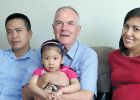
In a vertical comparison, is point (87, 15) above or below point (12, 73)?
above

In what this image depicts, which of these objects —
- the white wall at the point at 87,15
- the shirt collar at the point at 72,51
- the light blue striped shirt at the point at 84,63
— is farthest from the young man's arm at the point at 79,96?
the white wall at the point at 87,15

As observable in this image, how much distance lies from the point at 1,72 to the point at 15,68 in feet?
0.44

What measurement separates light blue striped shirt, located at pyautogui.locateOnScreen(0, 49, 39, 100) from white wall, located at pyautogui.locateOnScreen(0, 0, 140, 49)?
49 cm

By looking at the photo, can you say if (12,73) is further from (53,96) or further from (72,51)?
(53,96)

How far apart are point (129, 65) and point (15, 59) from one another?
103 centimetres

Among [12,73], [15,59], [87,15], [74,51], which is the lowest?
[12,73]

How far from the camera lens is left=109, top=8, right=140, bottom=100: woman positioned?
181cm

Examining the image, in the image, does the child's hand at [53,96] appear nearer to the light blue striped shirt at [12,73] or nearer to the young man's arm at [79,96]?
the young man's arm at [79,96]

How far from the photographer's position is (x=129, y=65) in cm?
187

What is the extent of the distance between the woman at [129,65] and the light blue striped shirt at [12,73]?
73 cm

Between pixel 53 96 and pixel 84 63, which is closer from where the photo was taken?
pixel 53 96

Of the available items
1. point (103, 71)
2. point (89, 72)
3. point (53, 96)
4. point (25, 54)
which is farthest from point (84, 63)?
point (25, 54)

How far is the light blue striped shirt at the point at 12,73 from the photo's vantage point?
223cm

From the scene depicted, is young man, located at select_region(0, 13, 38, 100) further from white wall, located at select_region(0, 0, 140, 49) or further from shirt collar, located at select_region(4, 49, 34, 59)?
white wall, located at select_region(0, 0, 140, 49)
